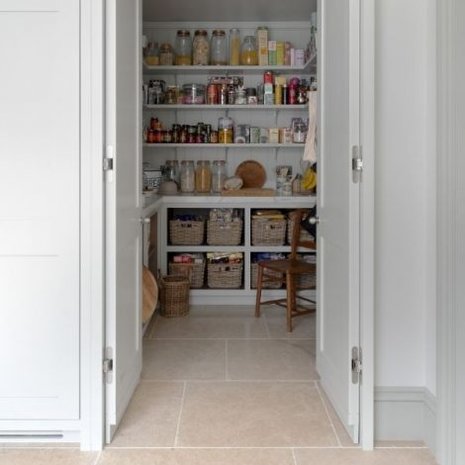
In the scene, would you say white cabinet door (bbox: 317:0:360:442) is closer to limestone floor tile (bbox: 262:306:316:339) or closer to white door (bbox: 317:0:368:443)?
white door (bbox: 317:0:368:443)

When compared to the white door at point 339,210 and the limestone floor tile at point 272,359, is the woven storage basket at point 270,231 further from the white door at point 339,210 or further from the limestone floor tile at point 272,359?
the white door at point 339,210

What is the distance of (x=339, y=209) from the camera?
2.72 meters

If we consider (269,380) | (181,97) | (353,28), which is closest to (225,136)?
(181,97)

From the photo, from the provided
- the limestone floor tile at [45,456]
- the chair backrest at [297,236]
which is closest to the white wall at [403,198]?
the limestone floor tile at [45,456]

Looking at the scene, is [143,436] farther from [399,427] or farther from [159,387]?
[399,427]

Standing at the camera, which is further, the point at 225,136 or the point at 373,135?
the point at 225,136

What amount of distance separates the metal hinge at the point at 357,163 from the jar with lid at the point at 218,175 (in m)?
3.14

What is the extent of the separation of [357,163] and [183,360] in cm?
174

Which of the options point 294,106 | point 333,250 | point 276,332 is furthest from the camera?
point 294,106

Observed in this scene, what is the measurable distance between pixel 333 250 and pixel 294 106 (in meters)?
2.70

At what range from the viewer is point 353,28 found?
7.98 feet

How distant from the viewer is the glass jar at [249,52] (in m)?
5.40

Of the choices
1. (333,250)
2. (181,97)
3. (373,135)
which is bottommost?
(333,250)

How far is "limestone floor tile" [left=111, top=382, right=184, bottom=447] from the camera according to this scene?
8.41 feet
